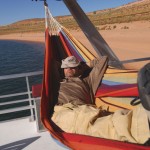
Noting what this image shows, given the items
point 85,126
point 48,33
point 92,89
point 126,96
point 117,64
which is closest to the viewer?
point 85,126

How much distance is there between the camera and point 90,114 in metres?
2.51

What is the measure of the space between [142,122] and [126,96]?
0.94 meters

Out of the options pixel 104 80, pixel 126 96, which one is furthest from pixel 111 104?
pixel 104 80

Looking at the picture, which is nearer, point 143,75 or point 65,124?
point 143,75

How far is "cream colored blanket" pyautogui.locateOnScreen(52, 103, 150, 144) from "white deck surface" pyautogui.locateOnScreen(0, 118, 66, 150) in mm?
605

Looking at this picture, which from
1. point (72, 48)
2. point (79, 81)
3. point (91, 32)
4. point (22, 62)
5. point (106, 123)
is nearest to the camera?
point (106, 123)

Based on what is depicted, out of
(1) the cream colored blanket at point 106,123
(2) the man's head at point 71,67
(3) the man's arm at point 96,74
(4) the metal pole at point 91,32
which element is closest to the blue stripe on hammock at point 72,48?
(4) the metal pole at point 91,32

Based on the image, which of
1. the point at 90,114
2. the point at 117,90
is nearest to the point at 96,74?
the point at 117,90

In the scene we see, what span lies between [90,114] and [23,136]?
54.0 inches

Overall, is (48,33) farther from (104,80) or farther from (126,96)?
(126,96)

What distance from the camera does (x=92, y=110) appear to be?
2572mm

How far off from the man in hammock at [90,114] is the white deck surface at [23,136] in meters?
0.52

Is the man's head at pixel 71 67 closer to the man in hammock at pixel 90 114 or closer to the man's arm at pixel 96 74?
the man in hammock at pixel 90 114

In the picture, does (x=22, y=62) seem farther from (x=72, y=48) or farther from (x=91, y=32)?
(x=72, y=48)
